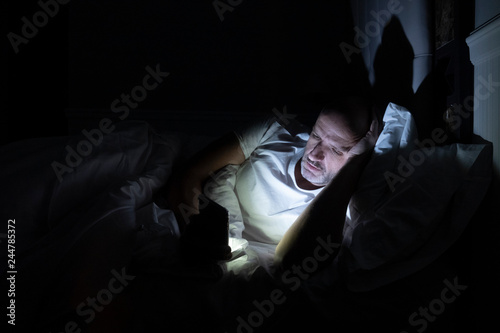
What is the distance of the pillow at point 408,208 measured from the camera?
100cm

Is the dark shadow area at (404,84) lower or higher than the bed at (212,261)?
higher

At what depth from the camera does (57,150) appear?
1.24 metres

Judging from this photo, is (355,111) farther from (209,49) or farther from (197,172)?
(209,49)

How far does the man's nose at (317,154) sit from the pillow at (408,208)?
19cm

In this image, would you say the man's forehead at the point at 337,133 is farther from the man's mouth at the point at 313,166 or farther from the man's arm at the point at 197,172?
the man's arm at the point at 197,172

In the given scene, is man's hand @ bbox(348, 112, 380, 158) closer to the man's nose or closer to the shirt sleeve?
the man's nose

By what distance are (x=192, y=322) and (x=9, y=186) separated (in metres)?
0.62

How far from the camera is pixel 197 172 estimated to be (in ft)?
4.65

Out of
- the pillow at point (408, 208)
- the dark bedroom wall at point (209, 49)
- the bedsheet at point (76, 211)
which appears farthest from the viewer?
the dark bedroom wall at point (209, 49)

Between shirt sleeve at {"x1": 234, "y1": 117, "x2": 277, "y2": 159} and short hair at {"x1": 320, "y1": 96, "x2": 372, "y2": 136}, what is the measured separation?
29 centimetres

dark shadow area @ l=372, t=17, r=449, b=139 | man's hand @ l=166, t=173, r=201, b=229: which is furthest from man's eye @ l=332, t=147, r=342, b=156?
man's hand @ l=166, t=173, r=201, b=229

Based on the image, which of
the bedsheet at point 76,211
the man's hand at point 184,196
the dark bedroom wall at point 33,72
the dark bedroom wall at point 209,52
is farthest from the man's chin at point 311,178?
the dark bedroom wall at point 33,72

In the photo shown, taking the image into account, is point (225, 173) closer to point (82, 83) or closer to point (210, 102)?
point (210, 102)

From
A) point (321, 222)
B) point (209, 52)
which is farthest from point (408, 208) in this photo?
point (209, 52)
